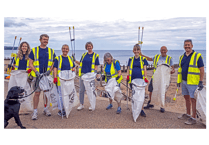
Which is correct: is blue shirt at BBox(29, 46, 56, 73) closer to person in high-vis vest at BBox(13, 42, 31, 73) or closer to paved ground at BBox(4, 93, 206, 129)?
person in high-vis vest at BBox(13, 42, 31, 73)

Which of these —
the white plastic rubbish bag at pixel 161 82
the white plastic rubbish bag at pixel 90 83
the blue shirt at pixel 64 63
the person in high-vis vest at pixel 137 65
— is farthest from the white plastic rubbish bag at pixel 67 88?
the white plastic rubbish bag at pixel 161 82

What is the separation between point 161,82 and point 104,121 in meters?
1.92

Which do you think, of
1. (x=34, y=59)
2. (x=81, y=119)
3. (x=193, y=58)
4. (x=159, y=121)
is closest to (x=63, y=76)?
(x=34, y=59)

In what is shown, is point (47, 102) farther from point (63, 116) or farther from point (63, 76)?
point (63, 76)

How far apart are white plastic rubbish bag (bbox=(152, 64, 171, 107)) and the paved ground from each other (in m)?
0.40

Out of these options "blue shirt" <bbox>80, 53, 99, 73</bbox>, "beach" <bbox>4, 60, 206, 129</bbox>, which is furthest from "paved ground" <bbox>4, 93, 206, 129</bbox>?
"blue shirt" <bbox>80, 53, 99, 73</bbox>

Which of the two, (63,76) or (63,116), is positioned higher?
(63,76)

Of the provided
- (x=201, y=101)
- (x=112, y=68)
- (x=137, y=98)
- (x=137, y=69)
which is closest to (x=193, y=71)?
(x=201, y=101)

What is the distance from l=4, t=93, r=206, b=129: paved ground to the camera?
3918mm

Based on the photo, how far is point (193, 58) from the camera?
3891 millimetres

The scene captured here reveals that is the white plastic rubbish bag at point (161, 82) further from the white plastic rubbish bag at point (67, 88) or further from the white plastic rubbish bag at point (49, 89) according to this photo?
the white plastic rubbish bag at point (49, 89)

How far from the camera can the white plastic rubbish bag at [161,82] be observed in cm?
484

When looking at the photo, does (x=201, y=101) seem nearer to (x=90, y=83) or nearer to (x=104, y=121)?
(x=104, y=121)

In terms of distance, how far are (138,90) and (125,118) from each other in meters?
0.77
